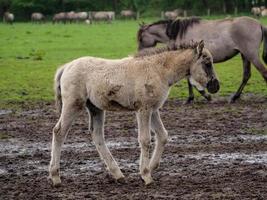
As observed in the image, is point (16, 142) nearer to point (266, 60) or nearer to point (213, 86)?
point (213, 86)

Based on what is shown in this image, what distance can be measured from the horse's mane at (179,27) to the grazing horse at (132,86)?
889 cm

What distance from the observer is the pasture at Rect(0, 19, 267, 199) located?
9.07m

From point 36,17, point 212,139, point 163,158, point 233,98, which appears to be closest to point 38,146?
point 163,158

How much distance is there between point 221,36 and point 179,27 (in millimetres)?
1076

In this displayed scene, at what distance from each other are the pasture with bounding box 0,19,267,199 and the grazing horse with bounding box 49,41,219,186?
39 centimetres

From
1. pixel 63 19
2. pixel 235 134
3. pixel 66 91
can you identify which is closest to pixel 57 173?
pixel 66 91

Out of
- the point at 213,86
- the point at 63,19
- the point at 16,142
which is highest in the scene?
the point at 213,86

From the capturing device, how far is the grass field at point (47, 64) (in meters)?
19.4

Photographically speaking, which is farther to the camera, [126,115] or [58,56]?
[58,56]

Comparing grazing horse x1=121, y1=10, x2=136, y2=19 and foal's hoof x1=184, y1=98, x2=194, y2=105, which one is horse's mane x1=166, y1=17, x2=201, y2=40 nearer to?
foal's hoof x1=184, y1=98, x2=194, y2=105

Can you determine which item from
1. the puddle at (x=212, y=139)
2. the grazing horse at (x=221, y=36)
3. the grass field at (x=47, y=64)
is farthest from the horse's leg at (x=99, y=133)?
the grazing horse at (x=221, y=36)

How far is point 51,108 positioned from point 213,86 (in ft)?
24.9

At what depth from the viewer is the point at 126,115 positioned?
1576 cm

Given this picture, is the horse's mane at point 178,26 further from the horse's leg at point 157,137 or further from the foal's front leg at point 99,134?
the horse's leg at point 157,137
